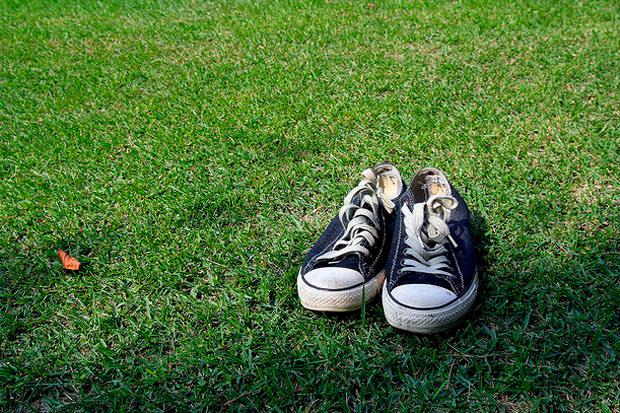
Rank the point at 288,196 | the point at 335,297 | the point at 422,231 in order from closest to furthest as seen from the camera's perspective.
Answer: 1. the point at 335,297
2. the point at 422,231
3. the point at 288,196

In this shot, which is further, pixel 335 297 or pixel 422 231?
pixel 422 231

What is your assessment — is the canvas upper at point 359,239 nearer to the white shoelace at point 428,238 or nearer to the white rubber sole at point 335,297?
the white rubber sole at point 335,297

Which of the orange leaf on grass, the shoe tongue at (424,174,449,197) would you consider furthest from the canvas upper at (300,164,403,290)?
the orange leaf on grass

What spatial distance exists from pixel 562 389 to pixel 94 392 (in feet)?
4.71

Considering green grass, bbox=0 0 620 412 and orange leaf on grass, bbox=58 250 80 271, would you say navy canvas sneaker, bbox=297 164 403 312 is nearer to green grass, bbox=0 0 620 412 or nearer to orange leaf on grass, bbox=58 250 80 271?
green grass, bbox=0 0 620 412

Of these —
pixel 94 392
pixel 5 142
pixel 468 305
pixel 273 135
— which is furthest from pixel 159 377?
pixel 5 142

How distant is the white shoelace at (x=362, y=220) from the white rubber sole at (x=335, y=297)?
0.13 m

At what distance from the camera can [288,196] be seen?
8.94 feet

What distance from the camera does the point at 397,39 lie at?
4.32 meters

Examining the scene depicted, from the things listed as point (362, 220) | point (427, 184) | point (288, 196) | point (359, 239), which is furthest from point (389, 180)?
point (288, 196)

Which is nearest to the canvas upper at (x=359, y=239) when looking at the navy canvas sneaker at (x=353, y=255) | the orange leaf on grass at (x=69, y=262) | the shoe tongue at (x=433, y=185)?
the navy canvas sneaker at (x=353, y=255)

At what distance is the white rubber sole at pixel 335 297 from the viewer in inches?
75.3

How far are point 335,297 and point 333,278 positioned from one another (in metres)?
0.06

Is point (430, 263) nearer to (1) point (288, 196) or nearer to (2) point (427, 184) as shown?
(2) point (427, 184)
